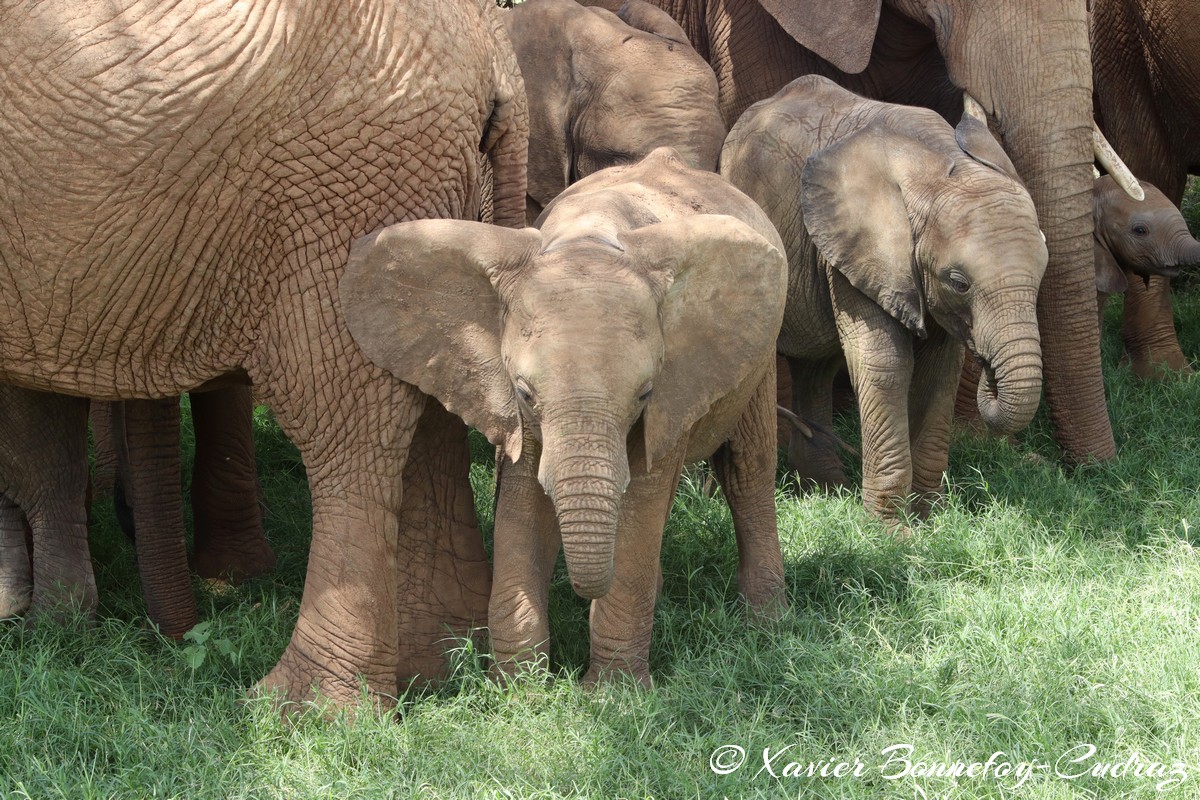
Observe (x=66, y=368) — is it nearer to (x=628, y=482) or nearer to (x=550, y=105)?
(x=628, y=482)

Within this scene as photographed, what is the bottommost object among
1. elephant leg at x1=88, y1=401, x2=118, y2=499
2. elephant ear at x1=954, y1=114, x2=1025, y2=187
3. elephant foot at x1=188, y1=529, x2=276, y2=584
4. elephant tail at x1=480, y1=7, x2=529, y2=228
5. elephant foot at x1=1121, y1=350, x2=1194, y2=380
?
elephant foot at x1=1121, y1=350, x2=1194, y2=380

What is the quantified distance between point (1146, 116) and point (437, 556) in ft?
14.8

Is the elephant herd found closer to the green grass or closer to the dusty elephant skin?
the dusty elephant skin

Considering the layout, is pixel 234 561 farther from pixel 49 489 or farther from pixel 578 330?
pixel 578 330

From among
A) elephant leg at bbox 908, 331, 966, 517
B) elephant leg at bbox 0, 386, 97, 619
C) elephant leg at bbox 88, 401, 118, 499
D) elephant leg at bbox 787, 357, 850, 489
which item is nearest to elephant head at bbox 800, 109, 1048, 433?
elephant leg at bbox 908, 331, 966, 517

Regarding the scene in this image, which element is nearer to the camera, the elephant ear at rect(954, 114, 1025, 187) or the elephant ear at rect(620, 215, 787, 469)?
the elephant ear at rect(620, 215, 787, 469)

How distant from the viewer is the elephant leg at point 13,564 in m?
5.49

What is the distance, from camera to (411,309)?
4.59m

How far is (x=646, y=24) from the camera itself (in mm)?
6777

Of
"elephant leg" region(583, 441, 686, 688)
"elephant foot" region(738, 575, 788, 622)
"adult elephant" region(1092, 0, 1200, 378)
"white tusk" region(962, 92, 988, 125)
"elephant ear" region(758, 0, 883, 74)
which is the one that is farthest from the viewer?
"adult elephant" region(1092, 0, 1200, 378)

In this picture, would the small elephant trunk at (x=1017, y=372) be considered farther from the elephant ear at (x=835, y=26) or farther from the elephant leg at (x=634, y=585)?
the elephant ear at (x=835, y=26)

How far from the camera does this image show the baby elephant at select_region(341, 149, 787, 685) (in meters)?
4.17

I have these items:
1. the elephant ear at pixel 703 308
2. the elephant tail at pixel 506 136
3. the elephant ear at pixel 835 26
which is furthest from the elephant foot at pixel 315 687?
the elephant ear at pixel 835 26

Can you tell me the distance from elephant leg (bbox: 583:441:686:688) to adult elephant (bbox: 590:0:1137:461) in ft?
7.48
